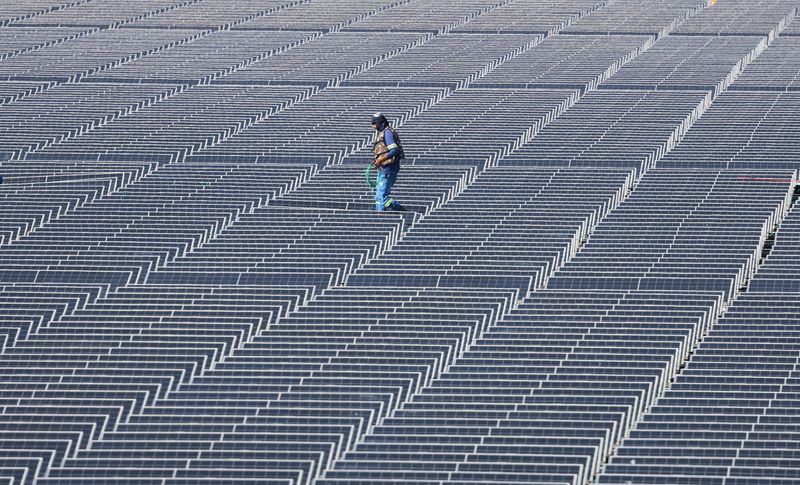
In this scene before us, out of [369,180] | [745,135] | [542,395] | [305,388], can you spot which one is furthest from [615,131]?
[305,388]

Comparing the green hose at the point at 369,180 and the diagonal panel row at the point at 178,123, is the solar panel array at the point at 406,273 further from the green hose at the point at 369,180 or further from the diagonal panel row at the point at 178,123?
the green hose at the point at 369,180

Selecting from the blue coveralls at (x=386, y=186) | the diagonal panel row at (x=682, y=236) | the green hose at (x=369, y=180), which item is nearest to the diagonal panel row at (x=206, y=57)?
the green hose at (x=369, y=180)

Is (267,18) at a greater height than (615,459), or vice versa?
(267,18)

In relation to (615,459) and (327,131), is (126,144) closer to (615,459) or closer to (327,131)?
(327,131)

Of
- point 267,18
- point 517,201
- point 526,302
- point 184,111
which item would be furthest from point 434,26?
point 526,302

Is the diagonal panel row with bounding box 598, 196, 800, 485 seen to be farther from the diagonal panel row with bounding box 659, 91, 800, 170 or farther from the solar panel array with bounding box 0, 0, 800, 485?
the diagonal panel row with bounding box 659, 91, 800, 170

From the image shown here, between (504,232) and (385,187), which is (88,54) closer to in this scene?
(385,187)

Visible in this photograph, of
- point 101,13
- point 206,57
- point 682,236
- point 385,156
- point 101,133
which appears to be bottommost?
point 682,236
